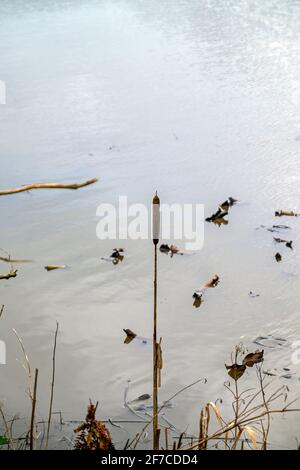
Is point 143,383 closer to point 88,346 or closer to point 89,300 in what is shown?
point 88,346

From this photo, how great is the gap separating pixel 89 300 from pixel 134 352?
0.43 m

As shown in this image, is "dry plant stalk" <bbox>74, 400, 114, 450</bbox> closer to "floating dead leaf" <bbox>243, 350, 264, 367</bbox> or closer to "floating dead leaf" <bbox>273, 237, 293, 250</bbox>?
"floating dead leaf" <bbox>243, 350, 264, 367</bbox>

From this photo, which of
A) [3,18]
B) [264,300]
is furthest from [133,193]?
[3,18]

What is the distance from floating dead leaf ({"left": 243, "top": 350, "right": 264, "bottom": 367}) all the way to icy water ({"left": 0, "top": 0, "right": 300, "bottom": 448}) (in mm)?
38

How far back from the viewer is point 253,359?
7.37 ft

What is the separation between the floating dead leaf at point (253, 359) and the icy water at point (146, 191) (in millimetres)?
38

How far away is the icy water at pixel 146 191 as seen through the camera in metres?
2.33

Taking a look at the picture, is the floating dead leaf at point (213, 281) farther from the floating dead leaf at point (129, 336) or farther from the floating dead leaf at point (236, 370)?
the floating dead leaf at point (236, 370)

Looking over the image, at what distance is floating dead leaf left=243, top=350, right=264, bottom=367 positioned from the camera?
224cm

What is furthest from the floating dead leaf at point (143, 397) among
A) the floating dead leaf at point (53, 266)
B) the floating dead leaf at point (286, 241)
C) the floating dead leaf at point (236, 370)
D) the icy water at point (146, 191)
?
the floating dead leaf at point (286, 241)

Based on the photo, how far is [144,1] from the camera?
945 cm

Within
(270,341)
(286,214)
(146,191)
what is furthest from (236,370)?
(146,191)

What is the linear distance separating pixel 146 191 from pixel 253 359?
1680 mm

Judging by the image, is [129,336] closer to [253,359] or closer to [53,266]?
[253,359]
